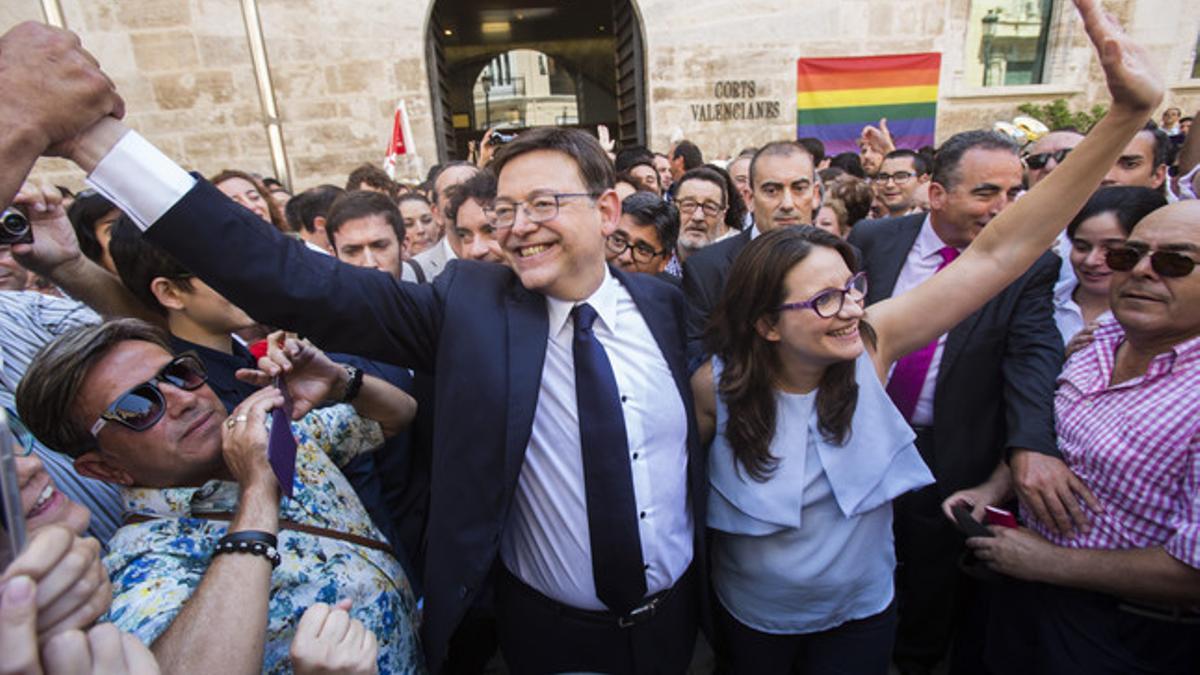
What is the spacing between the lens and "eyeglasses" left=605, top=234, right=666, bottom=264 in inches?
122

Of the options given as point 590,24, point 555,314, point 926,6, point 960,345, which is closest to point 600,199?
point 555,314

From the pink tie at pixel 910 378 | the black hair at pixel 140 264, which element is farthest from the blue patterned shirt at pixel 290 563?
the pink tie at pixel 910 378

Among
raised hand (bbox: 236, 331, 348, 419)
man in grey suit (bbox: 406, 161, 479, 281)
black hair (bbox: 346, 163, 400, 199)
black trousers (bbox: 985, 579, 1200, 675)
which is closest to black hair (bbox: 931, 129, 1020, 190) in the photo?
black trousers (bbox: 985, 579, 1200, 675)

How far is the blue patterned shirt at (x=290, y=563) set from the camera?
3.64ft

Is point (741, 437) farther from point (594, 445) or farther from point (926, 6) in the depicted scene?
point (926, 6)

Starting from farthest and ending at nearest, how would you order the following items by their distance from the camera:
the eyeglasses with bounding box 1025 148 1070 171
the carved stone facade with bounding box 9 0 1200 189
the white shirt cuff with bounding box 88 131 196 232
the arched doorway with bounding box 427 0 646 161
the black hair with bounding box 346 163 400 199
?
1. the arched doorway with bounding box 427 0 646 161
2. the carved stone facade with bounding box 9 0 1200 189
3. the black hair with bounding box 346 163 400 199
4. the eyeglasses with bounding box 1025 148 1070 171
5. the white shirt cuff with bounding box 88 131 196 232

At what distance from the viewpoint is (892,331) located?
187 centimetres

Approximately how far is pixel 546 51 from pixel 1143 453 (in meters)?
17.8

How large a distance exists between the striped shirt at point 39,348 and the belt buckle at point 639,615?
1.41 m

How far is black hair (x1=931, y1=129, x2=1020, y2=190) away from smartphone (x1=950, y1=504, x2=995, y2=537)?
140 cm

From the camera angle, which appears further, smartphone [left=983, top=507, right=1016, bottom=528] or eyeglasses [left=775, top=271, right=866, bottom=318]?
smartphone [left=983, top=507, right=1016, bottom=528]

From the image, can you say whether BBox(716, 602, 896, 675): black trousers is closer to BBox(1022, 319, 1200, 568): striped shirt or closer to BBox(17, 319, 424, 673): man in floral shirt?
BBox(1022, 319, 1200, 568): striped shirt

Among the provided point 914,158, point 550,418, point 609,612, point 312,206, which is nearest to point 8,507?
point 550,418

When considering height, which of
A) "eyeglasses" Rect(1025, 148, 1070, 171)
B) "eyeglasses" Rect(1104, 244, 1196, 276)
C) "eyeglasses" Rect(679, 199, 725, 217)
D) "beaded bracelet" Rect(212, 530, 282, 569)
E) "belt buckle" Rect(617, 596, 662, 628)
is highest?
"eyeglasses" Rect(1025, 148, 1070, 171)
